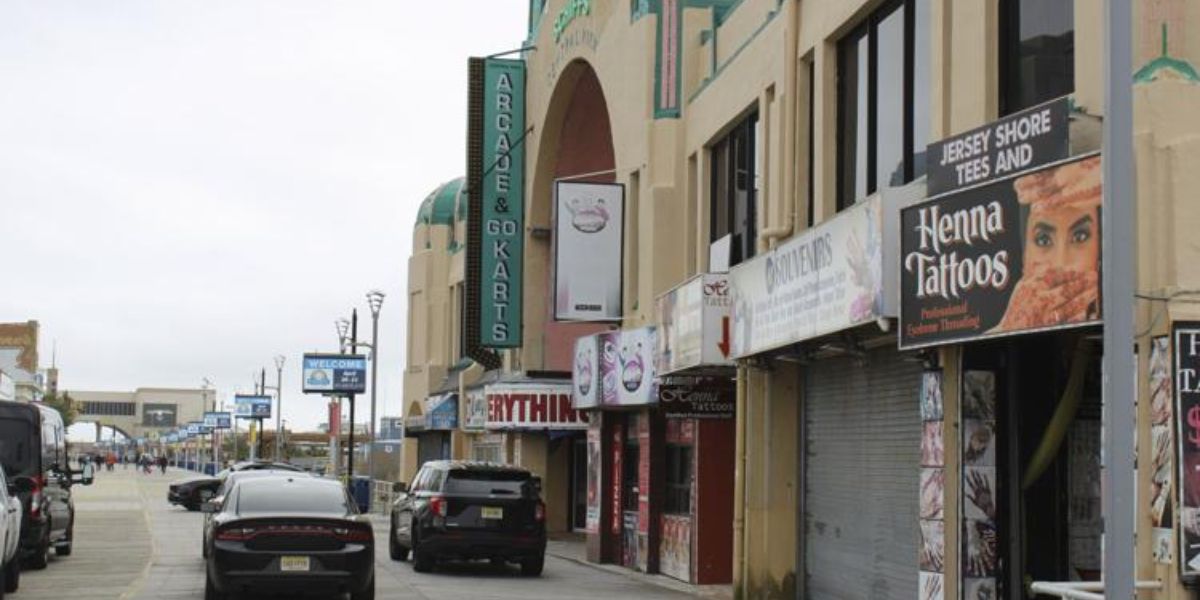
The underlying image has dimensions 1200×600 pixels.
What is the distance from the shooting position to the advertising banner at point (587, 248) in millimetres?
28625

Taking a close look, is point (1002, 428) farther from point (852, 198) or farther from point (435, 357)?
point (435, 357)

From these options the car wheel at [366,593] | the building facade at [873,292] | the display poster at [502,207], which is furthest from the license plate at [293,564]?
the display poster at [502,207]

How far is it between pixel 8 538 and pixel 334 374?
4948 cm

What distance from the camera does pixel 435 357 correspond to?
53.1 m

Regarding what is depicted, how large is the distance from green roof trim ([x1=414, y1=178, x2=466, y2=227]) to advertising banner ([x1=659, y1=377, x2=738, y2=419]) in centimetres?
3031

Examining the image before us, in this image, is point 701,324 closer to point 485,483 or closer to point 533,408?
point 485,483

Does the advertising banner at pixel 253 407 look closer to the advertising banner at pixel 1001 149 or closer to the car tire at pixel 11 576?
the car tire at pixel 11 576

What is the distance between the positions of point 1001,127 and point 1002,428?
2884mm

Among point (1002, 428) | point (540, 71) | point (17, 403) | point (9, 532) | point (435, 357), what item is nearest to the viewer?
point (1002, 428)

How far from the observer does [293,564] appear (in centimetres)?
1716

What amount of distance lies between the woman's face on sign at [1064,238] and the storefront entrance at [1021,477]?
2.16 metres

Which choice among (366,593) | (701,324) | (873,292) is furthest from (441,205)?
(873,292)

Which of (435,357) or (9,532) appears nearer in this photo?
(9,532)

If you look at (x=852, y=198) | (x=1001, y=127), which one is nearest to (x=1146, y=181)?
(x=1001, y=127)
